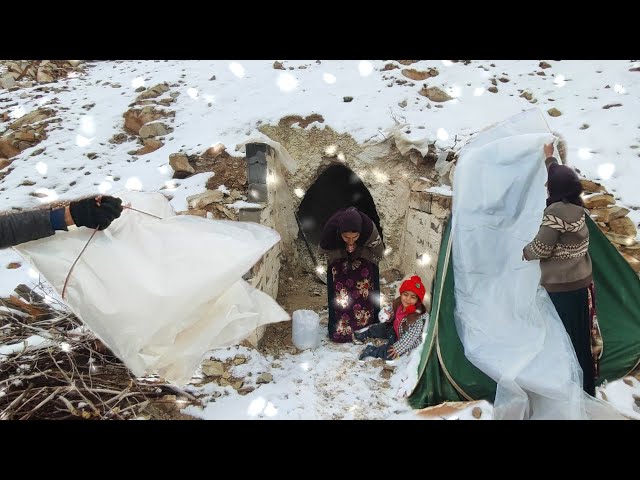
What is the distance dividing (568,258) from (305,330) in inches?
89.1

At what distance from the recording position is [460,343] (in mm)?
2926

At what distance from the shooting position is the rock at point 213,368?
3271 millimetres

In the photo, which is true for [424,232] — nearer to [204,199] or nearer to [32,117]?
[204,199]

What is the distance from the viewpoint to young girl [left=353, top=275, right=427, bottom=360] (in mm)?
3656

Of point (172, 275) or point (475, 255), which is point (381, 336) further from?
point (172, 275)

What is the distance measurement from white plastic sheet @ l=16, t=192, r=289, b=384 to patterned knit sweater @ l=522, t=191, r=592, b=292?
165 cm

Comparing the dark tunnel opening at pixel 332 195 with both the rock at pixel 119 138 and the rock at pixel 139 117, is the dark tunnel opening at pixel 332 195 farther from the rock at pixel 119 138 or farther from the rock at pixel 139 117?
the rock at pixel 119 138

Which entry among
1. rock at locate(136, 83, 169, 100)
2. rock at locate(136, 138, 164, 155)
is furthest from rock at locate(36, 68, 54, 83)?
rock at locate(136, 138, 164, 155)

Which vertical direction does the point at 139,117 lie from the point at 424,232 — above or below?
above

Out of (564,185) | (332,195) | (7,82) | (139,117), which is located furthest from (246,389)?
(7,82)

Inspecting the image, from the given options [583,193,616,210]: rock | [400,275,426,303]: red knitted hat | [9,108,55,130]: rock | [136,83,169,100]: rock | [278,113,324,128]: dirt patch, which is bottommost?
[400,275,426,303]: red knitted hat

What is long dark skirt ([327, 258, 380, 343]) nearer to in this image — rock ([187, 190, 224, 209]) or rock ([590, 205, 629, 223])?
rock ([187, 190, 224, 209])

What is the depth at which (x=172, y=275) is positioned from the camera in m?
2.20

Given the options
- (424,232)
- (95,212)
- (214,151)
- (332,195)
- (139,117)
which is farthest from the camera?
(332,195)
